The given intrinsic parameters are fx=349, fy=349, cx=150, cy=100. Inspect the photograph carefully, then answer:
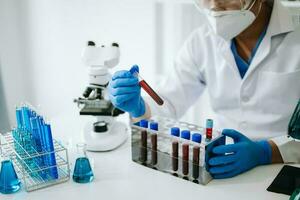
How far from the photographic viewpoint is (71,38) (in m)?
2.33

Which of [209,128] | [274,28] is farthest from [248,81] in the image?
Answer: [209,128]

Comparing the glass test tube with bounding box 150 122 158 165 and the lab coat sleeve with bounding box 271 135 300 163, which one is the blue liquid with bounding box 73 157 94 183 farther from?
the lab coat sleeve with bounding box 271 135 300 163

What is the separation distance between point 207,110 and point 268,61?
96 cm

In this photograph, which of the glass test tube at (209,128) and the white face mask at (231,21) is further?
the white face mask at (231,21)

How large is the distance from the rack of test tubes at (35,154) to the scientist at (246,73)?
29 centimetres

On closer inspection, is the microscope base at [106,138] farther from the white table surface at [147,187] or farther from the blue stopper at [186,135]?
the blue stopper at [186,135]

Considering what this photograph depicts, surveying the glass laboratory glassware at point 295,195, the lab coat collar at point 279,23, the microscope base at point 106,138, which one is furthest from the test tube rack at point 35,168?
the lab coat collar at point 279,23

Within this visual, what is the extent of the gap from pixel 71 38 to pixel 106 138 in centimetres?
131

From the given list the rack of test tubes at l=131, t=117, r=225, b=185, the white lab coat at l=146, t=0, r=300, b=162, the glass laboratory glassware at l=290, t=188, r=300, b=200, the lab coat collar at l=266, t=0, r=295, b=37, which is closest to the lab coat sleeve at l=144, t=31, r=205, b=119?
the white lab coat at l=146, t=0, r=300, b=162

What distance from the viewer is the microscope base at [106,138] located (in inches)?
46.7

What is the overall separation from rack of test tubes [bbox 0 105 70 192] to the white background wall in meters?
1.02

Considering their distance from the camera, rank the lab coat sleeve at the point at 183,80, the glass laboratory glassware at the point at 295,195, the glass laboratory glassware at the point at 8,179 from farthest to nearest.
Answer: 1. the lab coat sleeve at the point at 183,80
2. the glass laboratory glassware at the point at 8,179
3. the glass laboratory glassware at the point at 295,195

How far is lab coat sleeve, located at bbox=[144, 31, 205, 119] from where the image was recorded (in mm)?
1578

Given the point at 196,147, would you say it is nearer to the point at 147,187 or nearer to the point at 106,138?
the point at 147,187
